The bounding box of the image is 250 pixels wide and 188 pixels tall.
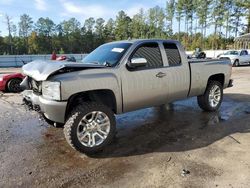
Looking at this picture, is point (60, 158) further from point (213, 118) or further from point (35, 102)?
point (213, 118)

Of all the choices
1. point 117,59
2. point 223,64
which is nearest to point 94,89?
point 117,59

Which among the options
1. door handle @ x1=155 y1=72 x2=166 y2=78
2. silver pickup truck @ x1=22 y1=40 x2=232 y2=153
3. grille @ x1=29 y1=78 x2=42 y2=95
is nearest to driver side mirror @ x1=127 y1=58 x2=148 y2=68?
silver pickup truck @ x1=22 y1=40 x2=232 y2=153

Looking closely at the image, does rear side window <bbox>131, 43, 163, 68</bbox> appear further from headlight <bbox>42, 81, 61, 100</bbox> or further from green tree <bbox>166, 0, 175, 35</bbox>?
green tree <bbox>166, 0, 175, 35</bbox>

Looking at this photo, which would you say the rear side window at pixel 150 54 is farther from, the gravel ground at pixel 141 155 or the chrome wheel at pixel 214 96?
the chrome wheel at pixel 214 96

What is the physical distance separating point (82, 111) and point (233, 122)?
3.64m

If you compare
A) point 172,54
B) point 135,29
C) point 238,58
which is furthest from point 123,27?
point 172,54

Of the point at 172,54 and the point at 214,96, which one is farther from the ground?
the point at 172,54

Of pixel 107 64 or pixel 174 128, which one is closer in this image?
pixel 107 64

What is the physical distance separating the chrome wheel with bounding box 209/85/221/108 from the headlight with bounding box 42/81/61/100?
4.31 metres

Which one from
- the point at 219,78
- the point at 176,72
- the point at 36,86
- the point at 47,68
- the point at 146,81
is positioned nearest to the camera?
the point at 47,68

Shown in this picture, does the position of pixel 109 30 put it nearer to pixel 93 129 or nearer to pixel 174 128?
pixel 174 128

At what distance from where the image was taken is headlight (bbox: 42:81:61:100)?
4.12 meters

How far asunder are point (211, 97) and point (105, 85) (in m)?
3.64

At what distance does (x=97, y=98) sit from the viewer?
4828 mm
